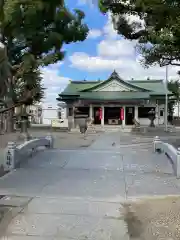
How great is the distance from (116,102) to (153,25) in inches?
1100

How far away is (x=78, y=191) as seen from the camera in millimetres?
7535

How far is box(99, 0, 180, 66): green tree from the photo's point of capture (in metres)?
8.55

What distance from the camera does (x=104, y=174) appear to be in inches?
382

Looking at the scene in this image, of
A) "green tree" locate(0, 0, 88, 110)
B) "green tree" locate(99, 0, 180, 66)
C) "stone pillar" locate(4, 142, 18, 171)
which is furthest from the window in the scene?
"stone pillar" locate(4, 142, 18, 171)

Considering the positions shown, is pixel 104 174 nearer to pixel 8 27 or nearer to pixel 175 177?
pixel 175 177

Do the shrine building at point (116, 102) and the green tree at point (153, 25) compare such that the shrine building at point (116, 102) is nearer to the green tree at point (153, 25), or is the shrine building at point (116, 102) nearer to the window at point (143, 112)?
the window at point (143, 112)

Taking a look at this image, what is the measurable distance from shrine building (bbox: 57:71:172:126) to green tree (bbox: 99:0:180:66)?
23750 mm

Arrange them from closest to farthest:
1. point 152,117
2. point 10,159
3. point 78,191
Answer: point 78,191
point 10,159
point 152,117

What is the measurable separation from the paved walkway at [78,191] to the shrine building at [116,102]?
2596 centimetres

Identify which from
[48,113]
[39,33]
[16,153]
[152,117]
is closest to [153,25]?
[16,153]

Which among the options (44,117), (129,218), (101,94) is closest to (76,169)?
(129,218)

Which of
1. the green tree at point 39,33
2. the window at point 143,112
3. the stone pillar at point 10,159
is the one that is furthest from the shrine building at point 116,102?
the stone pillar at point 10,159

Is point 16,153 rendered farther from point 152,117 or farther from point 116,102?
point 116,102

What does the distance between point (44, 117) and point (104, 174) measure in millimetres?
46680
